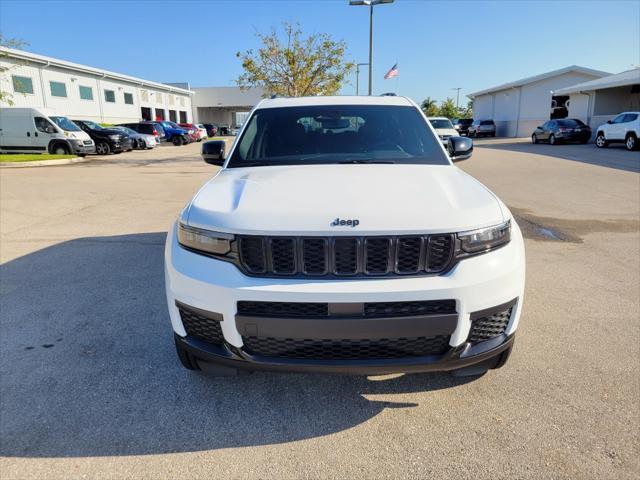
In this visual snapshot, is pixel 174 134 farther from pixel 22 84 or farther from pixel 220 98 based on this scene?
pixel 220 98

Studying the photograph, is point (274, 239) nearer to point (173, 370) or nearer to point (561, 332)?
point (173, 370)

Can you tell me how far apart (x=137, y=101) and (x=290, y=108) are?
47.6 m

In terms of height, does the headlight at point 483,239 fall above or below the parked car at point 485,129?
below

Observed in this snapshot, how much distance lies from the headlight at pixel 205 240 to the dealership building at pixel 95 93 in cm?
2404

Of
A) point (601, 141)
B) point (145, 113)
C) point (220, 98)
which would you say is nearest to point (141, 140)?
point (145, 113)

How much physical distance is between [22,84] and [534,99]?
1548 inches

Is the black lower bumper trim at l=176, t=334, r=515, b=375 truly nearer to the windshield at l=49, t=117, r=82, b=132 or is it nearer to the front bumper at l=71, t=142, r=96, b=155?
the front bumper at l=71, t=142, r=96, b=155

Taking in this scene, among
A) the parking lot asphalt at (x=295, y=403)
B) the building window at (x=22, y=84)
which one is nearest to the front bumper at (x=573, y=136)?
the parking lot asphalt at (x=295, y=403)

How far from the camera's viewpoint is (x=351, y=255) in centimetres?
229

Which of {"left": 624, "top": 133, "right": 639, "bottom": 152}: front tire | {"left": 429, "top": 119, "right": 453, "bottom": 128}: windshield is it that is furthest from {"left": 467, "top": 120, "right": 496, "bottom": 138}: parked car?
{"left": 624, "top": 133, "right": 639, "bottom": 152}: front tire

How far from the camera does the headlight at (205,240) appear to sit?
7.78 feet

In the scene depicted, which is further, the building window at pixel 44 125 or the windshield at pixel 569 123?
the windshield at pixel 569 123

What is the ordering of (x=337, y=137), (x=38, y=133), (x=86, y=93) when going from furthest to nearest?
1. (x=86, y=93)
2. (x=38, y=133)
3. (x=337, y=137)

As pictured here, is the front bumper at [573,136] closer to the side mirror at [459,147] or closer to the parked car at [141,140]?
the parked car at [141,140]
